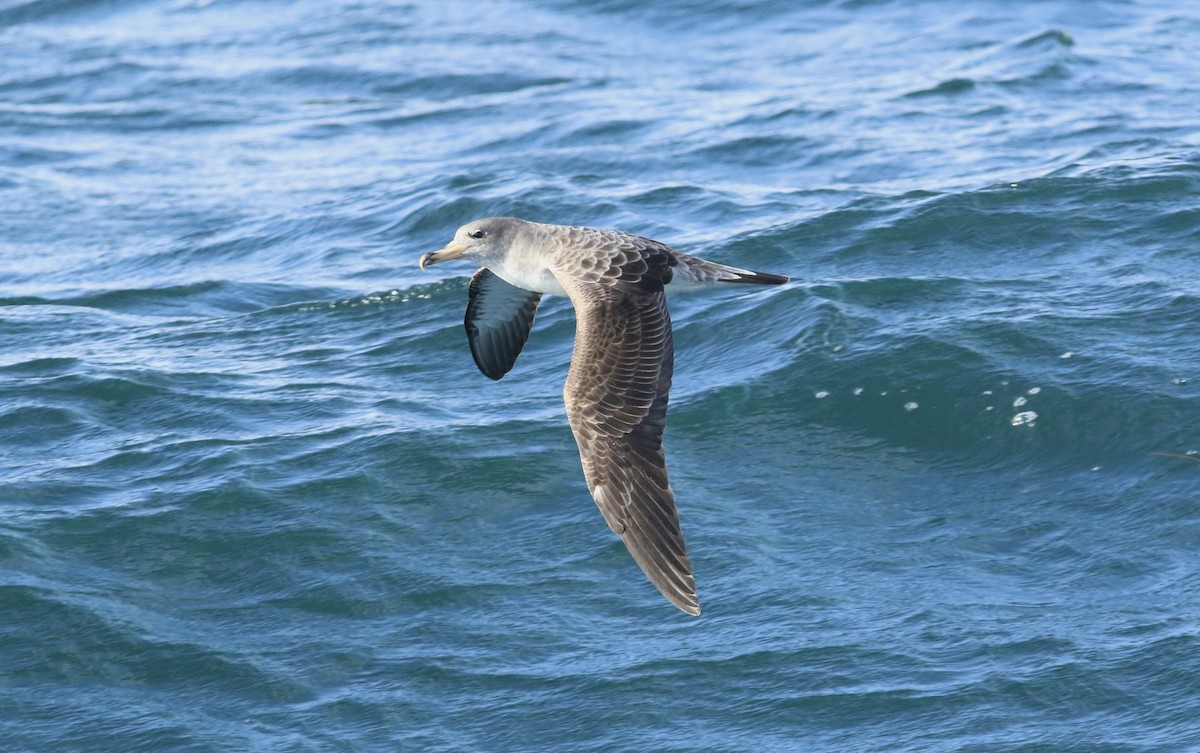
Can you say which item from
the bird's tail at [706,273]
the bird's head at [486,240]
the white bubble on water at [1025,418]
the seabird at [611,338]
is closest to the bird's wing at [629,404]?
the seabird at [611,338]

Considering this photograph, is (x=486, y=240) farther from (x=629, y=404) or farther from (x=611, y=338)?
(x=629, y=404)

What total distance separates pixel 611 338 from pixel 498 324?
74.5 inches

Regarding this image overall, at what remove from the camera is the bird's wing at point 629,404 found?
686 centimetres

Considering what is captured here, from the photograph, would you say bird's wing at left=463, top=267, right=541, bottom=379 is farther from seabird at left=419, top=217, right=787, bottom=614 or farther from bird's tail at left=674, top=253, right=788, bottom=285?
bird's tail at left=674, top=253, right=788, bottom=285

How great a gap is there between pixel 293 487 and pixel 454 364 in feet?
6.89

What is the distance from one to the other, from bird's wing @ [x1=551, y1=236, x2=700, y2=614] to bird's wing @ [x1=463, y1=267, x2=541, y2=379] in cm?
111

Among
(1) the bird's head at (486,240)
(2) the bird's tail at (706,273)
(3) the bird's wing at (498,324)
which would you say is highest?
(1) the bird's head at (486,240)

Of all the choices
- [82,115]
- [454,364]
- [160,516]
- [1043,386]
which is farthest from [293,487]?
Result: [82,115]

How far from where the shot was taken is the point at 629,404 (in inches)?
287

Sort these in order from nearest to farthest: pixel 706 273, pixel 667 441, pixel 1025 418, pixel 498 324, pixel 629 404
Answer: pixel 629 404, pixel 706 273, pixel 498 324, pixel 1025 418, pixel 667 441

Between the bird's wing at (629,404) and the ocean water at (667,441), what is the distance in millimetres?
1124

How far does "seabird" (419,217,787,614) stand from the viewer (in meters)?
6.95

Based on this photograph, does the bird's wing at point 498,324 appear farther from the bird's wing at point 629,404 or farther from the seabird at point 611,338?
the bird's wing at point 629,404

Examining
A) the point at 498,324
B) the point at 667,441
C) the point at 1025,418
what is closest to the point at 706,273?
the point at 498,324
